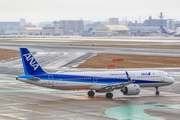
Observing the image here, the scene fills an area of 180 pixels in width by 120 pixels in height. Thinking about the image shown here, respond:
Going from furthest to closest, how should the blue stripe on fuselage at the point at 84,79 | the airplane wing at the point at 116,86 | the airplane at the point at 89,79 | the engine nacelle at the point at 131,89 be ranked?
the airplane wing at the point at 116,86 → the engine nacelle at the point at 131,89 → the blue stripe on fuselage at the point at 84,79 → the airplane at the point at 89,79

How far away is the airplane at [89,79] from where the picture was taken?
43031 millimetres

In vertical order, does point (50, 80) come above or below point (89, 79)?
above

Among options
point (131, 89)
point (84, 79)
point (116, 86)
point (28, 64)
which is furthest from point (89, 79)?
point (28, 64)

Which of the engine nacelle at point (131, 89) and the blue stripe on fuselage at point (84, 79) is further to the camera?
the engine nacelle at point (131, 89)

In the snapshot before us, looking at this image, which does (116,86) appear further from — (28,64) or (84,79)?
(28,64)

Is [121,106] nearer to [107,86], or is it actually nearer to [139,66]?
[107,86]

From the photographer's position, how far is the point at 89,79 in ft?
149

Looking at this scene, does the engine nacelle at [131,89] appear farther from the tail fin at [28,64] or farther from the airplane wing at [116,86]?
the tail fin at [28,64]

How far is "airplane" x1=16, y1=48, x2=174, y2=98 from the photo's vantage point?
141ft

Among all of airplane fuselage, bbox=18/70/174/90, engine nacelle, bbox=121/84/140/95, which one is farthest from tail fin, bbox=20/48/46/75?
engine nacelle, bbox=121/84/140/95

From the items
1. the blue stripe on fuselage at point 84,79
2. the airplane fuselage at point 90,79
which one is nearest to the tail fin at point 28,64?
the airplane fuselage at point 90,79

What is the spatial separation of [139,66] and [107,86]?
1735 inches

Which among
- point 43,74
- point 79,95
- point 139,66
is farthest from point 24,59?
point 139,66

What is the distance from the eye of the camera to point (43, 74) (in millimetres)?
43250
